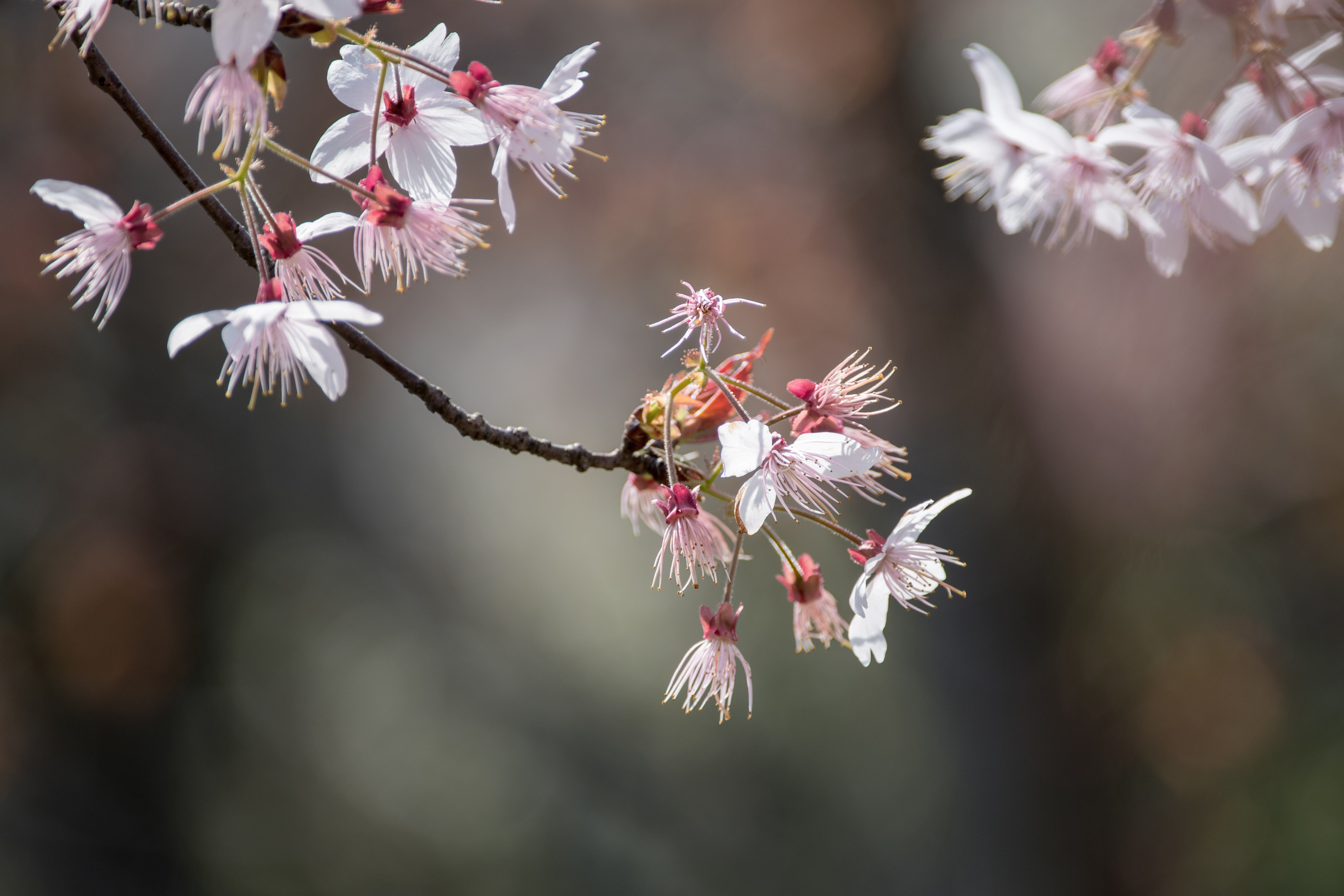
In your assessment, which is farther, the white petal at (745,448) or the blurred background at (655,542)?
the blurred background at (655,542)

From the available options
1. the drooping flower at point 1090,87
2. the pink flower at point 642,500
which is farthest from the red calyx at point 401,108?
the drooping flower at point 1090,87

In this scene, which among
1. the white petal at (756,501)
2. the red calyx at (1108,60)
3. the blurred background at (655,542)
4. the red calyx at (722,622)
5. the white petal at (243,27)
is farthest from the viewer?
the blurred background at (655,542)

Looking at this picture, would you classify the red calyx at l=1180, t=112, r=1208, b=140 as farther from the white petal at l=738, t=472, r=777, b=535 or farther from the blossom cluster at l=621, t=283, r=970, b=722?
the white petal at l=738, t=472, r=777, b=535

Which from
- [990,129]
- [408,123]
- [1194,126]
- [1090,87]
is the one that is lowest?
[408,123]

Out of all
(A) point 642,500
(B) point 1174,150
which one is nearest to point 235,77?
(A) point 642,500

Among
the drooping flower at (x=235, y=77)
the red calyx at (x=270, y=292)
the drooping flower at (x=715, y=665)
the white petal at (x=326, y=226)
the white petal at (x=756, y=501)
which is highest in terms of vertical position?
the drooping flower at (x=235, y=77)

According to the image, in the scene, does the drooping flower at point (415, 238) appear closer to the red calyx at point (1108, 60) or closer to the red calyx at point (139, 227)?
the red calyx at point (139, 227)

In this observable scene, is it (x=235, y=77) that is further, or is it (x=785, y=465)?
(x=785, y=465)

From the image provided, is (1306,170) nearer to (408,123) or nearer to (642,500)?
(642,500)
